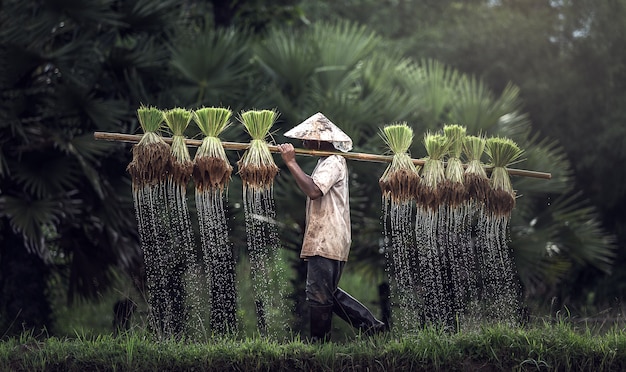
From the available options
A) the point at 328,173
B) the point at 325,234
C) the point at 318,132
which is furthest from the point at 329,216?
the point at 318,132

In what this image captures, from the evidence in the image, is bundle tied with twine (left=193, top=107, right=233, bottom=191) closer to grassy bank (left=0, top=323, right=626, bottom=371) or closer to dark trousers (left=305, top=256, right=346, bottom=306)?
dark trousers (left=305, top=256, right=346, bottom=306)

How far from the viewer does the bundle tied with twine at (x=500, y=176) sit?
8.10 meters

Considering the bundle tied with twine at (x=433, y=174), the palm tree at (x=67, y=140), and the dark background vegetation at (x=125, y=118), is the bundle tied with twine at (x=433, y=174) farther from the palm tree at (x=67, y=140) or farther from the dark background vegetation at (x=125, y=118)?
the palm tree at (x=67, y=140)

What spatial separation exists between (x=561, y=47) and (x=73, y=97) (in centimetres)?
963

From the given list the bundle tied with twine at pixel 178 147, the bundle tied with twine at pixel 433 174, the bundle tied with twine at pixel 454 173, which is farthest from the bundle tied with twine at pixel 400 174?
the bundle tied with twine at pixel 178 147

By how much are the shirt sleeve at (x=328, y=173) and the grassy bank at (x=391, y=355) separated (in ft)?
3.58

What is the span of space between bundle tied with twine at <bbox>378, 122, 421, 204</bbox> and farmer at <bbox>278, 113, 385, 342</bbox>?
0.40 m

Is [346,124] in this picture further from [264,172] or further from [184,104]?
[264,172]

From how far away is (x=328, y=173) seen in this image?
741 centimetres

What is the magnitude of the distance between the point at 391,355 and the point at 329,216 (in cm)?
108

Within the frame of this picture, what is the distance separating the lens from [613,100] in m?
16.6

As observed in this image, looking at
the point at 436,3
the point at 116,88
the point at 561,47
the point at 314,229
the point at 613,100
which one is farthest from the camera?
the point at 436,3

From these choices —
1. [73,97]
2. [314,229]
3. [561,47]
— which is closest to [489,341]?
[314,229]

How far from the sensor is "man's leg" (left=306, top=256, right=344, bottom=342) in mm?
7453
